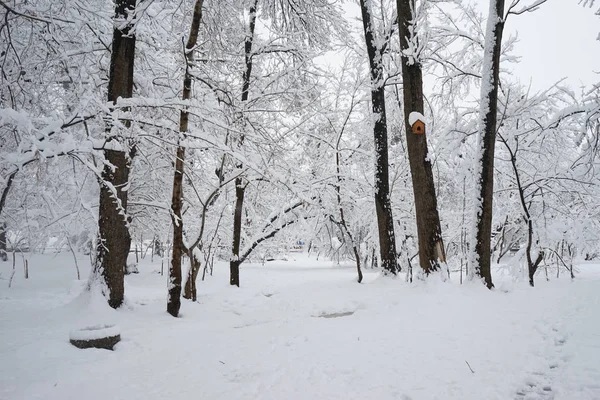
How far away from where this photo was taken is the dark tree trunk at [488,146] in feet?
20.3

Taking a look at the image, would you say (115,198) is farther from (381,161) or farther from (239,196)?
(381,161)

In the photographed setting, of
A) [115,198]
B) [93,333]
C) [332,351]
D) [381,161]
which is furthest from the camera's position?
[381,161]

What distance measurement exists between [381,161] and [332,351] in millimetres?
6151

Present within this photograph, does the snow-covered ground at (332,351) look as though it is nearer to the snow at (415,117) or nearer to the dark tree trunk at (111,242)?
the dark tree trunk at (111,242)

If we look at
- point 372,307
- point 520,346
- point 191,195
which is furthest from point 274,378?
point 191,195

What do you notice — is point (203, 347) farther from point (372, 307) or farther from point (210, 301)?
point (210, 301)

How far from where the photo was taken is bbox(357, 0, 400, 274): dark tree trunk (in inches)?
334

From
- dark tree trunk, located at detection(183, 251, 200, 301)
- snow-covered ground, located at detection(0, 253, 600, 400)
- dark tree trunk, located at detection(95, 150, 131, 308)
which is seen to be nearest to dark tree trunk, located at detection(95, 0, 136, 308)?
dark tree trunk, located at detection(95, 150, 131, 308)

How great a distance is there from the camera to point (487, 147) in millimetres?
6246

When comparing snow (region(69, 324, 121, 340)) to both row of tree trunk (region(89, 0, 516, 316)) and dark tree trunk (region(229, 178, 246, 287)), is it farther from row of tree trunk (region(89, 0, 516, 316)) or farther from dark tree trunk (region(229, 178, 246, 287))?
dark tree trunk (region(229, 178, 246, 287))

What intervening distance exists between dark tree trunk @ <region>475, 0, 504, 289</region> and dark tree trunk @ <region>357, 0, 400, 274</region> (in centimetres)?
249

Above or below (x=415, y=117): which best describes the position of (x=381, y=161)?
below

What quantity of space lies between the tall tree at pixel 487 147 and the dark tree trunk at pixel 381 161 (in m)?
2.44

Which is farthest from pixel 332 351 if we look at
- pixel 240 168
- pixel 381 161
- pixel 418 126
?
pixel 381 161
